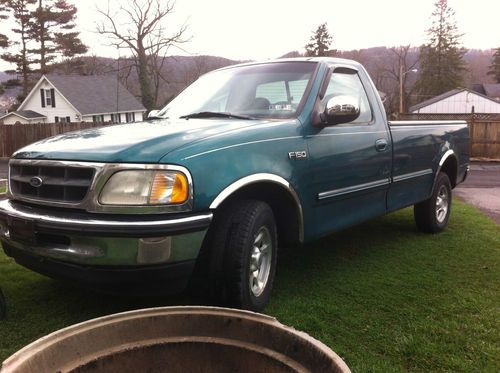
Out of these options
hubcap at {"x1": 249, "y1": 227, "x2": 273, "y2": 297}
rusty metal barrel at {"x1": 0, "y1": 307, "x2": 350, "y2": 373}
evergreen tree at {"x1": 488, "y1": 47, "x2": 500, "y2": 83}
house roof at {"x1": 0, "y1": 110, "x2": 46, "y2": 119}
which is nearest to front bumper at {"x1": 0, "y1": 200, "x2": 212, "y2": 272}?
hubcap at {"x1": 249, "y1": 227, "x2": 273, "y2": 297}

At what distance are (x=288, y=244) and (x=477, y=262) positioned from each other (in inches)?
87.0

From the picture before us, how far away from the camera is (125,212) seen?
2.62 meters

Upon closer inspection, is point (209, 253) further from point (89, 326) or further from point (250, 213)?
point (89, 326)

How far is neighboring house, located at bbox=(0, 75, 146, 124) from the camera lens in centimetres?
4019

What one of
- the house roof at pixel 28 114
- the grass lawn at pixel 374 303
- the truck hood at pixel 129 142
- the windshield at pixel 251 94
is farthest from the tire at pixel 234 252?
the house roof at pixel 28 114

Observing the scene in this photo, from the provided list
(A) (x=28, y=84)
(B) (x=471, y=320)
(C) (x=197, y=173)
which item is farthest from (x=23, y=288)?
(A) (x=28, y=84)

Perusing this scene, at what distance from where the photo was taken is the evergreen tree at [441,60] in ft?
192

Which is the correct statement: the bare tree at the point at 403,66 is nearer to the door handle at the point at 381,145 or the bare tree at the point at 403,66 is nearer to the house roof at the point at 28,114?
the house roof at the point at 28,114

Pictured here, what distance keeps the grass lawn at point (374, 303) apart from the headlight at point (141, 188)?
1.06 m

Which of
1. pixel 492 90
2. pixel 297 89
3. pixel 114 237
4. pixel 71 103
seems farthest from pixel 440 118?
pixel 492 90

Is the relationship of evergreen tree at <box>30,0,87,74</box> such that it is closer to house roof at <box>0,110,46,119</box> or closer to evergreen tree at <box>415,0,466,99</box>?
house roof at <box>0,110,46,119</box>

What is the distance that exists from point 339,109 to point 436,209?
2.75m

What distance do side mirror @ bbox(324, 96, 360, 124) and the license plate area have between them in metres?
2.28

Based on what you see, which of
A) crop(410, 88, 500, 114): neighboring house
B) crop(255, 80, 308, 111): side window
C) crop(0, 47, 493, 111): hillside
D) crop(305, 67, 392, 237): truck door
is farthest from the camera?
crop(410, 88, 500, 114): neighboring house
